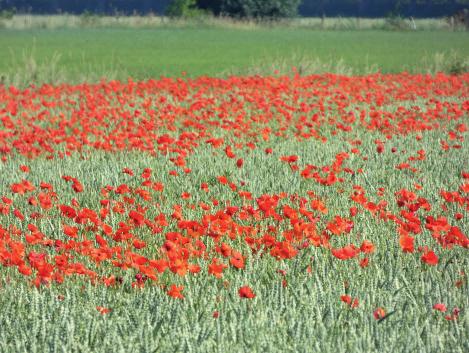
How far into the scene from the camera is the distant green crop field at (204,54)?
54.3ft

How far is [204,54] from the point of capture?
949 inches

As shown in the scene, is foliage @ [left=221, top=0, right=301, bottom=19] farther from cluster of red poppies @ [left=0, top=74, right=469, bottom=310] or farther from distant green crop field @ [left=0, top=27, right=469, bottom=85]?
cluster of red poppies @ [left=0, top=74, right=469, bottom=310]

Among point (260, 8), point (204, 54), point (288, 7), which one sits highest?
point (288, 7)

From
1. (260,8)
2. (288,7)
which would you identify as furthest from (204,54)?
(288,7)

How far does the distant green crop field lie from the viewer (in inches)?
652

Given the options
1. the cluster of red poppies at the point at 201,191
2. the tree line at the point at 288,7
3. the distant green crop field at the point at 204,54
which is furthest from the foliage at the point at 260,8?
the cluster of red poppies at the point at 201,191

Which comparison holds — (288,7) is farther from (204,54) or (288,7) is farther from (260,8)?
(204,54)

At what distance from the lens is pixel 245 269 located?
3770mm

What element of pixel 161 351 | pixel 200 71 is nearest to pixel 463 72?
pixel 200 71

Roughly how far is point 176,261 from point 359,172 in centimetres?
332

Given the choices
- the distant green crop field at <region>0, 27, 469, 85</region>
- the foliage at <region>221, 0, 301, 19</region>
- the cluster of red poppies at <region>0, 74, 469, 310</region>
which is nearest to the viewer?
the cluster of red poppies at <region>0, 74, 469, 310</region>

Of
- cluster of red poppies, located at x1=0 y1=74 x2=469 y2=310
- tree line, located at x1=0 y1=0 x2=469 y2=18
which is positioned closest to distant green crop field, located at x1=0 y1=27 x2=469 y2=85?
cluster of red poppies, located at x1=0 y1=74 x2=469 y2=310

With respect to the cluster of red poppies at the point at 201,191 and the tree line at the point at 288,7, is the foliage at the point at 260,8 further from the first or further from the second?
the cluster of red poppies at the point at 201,191

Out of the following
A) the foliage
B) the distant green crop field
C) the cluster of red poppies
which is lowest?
the cluster of red poppies
